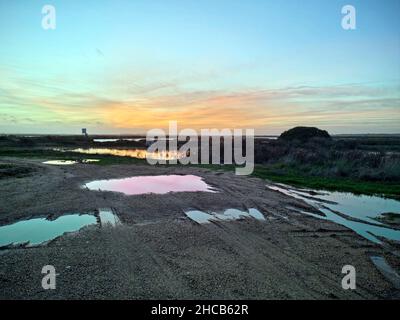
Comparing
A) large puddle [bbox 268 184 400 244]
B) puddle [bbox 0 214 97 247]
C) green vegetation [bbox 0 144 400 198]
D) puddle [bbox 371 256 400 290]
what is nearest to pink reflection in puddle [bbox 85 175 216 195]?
large puddle [bbox 268 184 400 244]

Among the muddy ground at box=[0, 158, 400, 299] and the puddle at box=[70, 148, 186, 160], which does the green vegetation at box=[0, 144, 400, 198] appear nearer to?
the muddy ground at box=[0, 158, 400, 299]

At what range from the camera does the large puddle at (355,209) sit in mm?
→ 8961

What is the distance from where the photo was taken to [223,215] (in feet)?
34.2

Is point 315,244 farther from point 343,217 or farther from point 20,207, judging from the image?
point 20,207

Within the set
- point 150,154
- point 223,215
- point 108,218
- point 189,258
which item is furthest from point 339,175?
point 150,154

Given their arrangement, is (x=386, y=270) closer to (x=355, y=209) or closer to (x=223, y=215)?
(x=223, y=215)

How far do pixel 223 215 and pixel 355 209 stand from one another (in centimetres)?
511

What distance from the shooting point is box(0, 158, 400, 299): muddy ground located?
17.5 feet

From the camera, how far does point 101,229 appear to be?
8.59 meters

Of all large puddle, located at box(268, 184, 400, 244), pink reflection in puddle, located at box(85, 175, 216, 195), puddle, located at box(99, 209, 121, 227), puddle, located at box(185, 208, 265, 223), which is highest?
pink reflection in puddle, located at box(85, 175, 216, 195)

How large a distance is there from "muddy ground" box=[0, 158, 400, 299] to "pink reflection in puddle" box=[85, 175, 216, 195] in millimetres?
3112

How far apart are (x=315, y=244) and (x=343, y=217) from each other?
11.1 feet

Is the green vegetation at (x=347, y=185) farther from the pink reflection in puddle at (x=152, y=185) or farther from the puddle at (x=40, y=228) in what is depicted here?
the puddle at (x=40, y=228)

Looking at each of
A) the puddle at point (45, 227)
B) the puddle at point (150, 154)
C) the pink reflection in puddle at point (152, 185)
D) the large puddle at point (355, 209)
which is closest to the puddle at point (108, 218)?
the puddle at point (45, 227)
